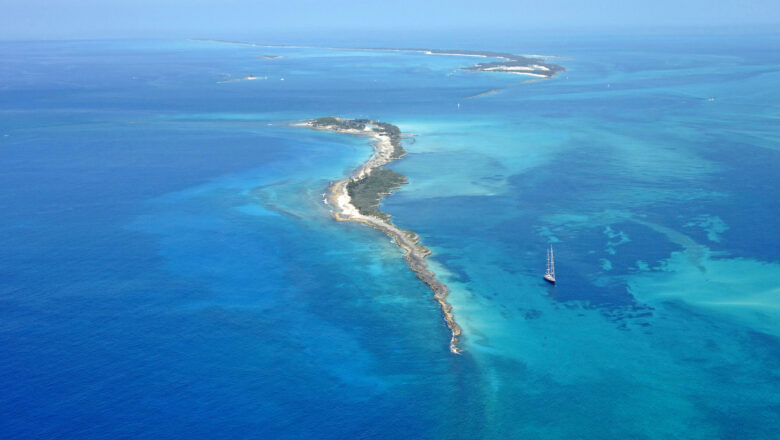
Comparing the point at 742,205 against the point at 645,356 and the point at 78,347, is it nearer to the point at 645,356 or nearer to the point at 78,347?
the point at 645,356

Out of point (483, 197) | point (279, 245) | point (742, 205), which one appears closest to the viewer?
point (279, 245)

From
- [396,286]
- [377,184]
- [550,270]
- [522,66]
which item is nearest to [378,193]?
[377,184]

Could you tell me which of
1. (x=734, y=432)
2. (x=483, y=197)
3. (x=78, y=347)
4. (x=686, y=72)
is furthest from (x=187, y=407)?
(x=686, y=72)

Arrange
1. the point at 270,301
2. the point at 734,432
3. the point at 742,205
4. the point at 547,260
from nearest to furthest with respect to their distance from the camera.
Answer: the point at 734,432 → the point at 270,301 → the point at 547,260 → the point at 742,205

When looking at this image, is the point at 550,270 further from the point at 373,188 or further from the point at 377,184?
the point at 377,184

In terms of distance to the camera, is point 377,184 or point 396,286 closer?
point 396,286

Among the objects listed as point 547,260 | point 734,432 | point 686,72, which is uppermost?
point 686,72

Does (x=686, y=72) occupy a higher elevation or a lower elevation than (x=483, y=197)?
higher

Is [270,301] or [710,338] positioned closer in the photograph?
[710,338]
